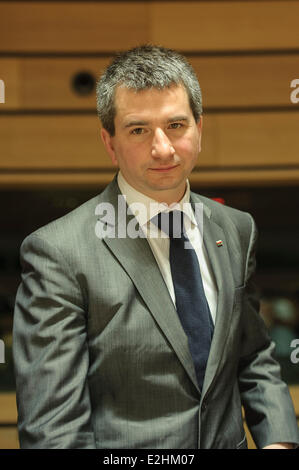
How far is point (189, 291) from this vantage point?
52.9 inches

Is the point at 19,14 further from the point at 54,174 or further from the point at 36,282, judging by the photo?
the point at 36,282

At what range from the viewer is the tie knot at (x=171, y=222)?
1375 millimetres

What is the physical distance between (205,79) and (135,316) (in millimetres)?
Result: 2068

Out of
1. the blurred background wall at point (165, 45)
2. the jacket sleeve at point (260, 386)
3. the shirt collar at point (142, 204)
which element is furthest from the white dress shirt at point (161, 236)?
the blurred background wall at point (165, 45)

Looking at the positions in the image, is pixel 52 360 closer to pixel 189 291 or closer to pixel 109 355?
pixel 109 355

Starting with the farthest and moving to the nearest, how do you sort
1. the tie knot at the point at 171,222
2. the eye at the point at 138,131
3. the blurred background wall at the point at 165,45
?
the blurred background wall at the point at 165,45, the tie knot at the point at 171,222, the eye at the point at 138,131

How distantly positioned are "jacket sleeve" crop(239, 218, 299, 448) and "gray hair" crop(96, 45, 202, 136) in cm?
51

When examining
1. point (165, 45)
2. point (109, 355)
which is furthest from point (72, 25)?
point (109, 355)

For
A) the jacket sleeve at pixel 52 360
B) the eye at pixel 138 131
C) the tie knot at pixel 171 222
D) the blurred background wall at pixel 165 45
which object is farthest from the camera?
the blurred background wall at pixel 165 45

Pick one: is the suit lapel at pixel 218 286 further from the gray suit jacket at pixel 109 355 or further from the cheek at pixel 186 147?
the cheek at pixel 186 147

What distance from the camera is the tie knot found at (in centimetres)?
138

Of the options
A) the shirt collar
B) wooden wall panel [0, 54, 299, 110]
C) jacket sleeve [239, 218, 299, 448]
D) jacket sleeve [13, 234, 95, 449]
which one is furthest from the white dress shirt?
wooden wall panel [0, 54, 299, 110]

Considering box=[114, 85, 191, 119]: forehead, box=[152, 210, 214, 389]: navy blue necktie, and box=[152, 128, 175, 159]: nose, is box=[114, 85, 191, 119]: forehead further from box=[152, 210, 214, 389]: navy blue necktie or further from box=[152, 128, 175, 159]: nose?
box=[152, 210, 214, 389]: navy blue necktie

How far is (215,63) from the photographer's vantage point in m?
2.99
